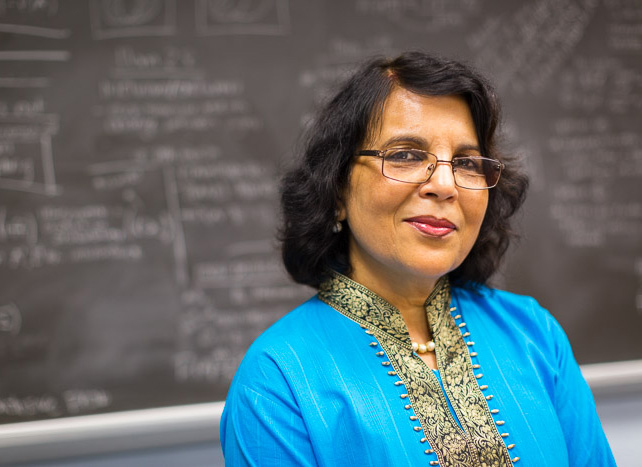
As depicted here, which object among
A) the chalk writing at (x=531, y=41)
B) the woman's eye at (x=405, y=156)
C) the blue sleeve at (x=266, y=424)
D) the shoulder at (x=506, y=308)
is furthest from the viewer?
the chalk writing at (x=531, y=41)

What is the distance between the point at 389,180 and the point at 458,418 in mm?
445

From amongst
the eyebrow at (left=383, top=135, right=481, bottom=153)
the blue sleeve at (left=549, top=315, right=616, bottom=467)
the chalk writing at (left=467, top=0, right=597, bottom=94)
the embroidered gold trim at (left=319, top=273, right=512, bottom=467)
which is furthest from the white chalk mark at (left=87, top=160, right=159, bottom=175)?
the blue sleeve at (left=549, top=315, right=616, bottom=467)

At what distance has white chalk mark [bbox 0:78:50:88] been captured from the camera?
1.75 m

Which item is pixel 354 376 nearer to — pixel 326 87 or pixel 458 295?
pixel 458 295

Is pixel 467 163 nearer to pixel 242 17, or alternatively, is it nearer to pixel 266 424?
pixel 266 424

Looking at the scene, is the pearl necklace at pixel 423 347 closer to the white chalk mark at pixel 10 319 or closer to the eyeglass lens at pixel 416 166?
the eyeglass lens at pixel 416 166

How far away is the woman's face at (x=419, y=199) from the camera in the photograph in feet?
3.27

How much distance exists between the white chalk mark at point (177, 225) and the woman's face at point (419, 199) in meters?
0.97

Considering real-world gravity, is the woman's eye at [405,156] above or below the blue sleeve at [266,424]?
above

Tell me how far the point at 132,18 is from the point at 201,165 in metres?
0.52

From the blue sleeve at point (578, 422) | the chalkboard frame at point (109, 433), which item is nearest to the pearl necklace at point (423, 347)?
the blue sleeve at point (578, 422)

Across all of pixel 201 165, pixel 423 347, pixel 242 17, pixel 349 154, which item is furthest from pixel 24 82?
pixel 423 347

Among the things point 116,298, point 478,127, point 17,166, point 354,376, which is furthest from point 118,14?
point 354,376

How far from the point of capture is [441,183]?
98 centimetres
